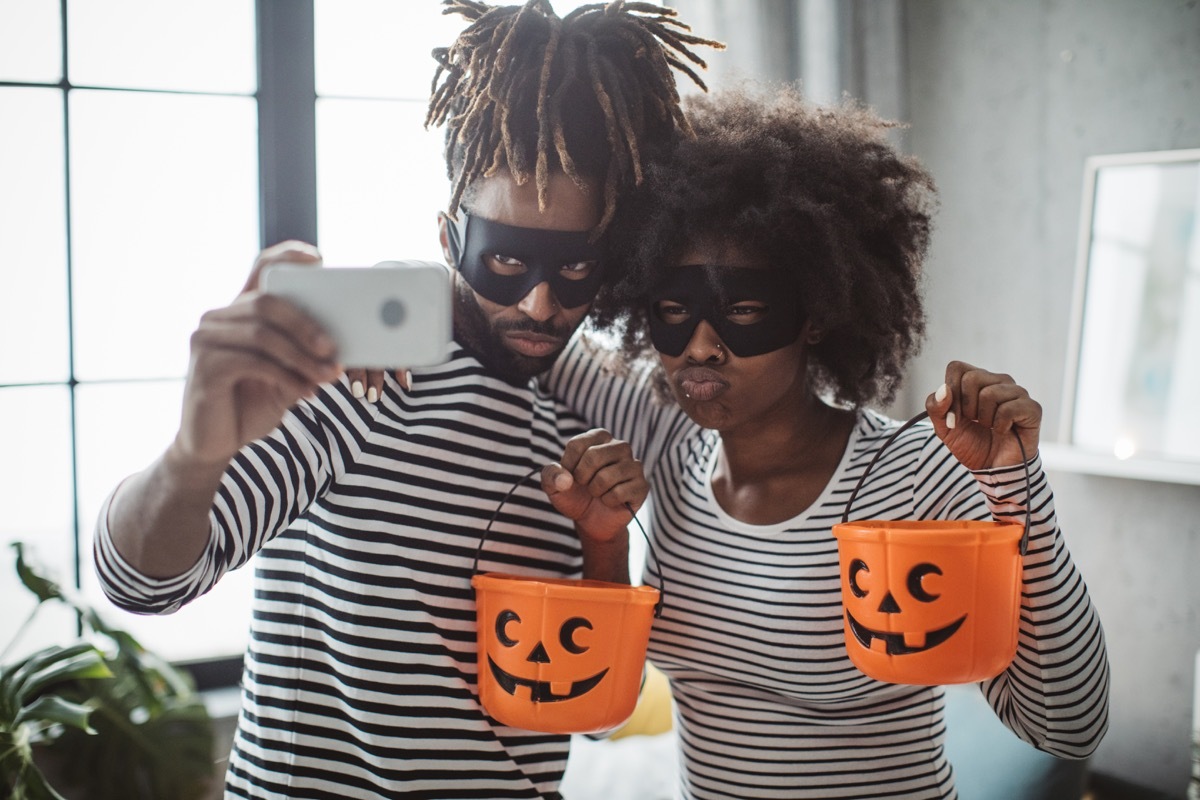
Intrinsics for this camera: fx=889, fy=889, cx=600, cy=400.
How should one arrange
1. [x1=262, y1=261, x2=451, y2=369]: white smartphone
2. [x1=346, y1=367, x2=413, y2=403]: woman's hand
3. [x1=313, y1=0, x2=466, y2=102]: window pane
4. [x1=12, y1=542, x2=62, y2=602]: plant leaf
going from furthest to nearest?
1. [x1=313, y1=0, x2=466, y2=102]: window pane
2. [x1=12, y1=542, x2=62, y2=602]: plant leaf
3. [x1=346, y1=367, x2=413, y2=403]: woman's hand
4. [x1=262, y1=261, x2=451, y2=369]: white smartphone

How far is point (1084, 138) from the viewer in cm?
224

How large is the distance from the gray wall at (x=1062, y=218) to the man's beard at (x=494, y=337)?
1.78 m

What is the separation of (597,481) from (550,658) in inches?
7.9

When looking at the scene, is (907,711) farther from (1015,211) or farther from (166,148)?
(166,148)

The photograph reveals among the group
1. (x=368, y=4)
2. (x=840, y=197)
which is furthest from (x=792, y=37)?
(x=840, y=197)

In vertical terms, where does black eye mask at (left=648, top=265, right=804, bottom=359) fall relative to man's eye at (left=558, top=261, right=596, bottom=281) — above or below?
below

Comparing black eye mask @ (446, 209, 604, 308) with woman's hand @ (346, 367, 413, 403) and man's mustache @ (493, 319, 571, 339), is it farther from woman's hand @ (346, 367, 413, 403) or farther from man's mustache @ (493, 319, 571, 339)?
woman's hand @ (346, 367, 413, 403)

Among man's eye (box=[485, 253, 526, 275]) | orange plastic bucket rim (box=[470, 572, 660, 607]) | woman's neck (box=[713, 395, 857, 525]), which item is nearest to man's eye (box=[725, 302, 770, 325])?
woman's neck (box=[713, 395, 857, 525])

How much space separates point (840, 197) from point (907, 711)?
642 mm

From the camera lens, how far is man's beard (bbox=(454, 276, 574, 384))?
104 cm

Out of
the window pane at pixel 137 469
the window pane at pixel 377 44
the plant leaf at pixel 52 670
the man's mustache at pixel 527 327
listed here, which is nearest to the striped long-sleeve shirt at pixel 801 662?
the man's mustache at pixel 527 327

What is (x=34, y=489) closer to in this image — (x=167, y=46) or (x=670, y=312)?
(x=167, y=46)

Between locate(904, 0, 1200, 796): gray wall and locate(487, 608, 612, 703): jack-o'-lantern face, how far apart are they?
6.18ft

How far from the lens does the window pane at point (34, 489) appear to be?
208 centimetres
